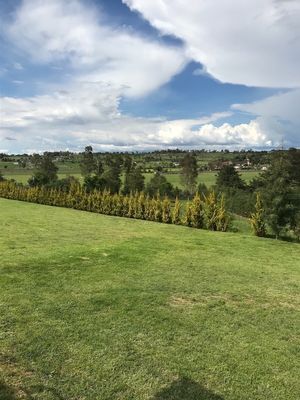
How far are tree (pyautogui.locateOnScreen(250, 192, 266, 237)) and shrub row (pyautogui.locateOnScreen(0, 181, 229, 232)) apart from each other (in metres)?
1.60

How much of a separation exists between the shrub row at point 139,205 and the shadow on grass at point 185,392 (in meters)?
13.7

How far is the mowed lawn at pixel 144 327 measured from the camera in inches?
153

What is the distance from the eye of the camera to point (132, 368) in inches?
164

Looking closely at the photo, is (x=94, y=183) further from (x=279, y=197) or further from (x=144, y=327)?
(x=144, y=327)

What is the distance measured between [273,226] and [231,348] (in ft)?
37.8

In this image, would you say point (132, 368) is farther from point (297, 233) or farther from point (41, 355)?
point (297, 233)

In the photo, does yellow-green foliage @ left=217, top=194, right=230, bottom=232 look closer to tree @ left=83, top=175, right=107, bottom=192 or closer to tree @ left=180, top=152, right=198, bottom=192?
tree @ left=83, top=175, right=107, bottom=192

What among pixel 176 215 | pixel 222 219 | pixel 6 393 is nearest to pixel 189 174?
pixel 176 215

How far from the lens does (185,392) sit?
3773 millimetres

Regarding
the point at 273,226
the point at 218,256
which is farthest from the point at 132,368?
the point at 273,226

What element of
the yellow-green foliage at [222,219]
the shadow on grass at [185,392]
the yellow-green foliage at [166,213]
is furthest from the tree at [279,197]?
the shadow on grass at [185,392]

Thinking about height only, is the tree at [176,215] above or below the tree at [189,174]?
below

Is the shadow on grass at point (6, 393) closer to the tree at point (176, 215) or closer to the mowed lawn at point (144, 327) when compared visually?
the mowed lawn at point (144, 327)

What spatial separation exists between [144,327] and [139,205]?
55.4ft
